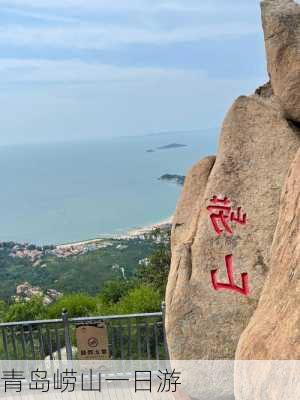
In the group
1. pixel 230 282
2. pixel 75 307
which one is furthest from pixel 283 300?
pixel 75 307

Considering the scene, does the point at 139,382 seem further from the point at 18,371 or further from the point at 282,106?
the point at 282,106

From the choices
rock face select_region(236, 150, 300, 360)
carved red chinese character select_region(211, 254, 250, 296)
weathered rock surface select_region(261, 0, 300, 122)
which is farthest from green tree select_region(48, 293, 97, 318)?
rock face select_region(236, 150, 300, 360)

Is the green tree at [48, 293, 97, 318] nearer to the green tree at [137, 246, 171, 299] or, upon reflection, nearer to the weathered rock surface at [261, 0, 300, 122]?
the green tree at [137, 246, 171, 299]

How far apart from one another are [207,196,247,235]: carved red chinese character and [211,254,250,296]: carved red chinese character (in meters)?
0.23

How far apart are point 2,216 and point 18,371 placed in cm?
8241

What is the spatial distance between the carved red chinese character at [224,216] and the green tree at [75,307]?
472 centimetres

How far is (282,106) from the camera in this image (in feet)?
14.1

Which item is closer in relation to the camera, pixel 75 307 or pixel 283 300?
pixel 283 300

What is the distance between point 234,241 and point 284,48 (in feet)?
4.83

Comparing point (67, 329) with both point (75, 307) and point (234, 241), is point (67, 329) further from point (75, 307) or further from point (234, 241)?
point (75, 307)

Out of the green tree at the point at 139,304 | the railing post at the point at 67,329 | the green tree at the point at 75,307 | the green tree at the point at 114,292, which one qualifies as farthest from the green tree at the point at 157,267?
the railing post at the point at 67,329

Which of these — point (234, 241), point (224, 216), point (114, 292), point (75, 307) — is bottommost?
point (114, 292)

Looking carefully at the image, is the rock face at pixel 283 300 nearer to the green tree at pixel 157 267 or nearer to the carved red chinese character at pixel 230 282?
the carved red chinese character at pixel 230 282

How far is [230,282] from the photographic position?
4.26m
